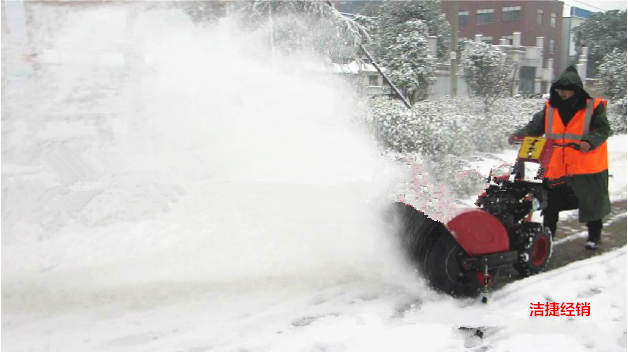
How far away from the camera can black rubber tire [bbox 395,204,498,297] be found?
3.46 m

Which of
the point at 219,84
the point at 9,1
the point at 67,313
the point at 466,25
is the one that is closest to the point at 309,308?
the point at 67,313

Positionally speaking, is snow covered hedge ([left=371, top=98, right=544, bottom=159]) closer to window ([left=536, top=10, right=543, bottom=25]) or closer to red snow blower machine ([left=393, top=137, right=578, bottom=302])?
window ([left=536, top=10, right=543, bottom=25])

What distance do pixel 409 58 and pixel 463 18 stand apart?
125 centimetres

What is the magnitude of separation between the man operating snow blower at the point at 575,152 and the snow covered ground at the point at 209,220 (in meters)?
0.52

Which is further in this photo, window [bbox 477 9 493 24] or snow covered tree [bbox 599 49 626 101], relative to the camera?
snow covered tree [bbox 599 49 626 101]

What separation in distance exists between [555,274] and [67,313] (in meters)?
3.88

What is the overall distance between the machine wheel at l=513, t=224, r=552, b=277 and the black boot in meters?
0.95

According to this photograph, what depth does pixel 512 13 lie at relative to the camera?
8977mm

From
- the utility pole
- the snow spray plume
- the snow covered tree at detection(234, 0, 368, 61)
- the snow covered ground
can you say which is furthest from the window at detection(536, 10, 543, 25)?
the snow spray plume

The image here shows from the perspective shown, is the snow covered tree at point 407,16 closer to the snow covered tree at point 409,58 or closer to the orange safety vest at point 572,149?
the snow covered tree at point 409,58

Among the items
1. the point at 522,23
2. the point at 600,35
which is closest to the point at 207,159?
the point at 522,23

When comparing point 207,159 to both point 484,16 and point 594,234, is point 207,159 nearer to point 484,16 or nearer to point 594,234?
point 594,234

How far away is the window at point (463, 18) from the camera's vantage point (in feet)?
27.3

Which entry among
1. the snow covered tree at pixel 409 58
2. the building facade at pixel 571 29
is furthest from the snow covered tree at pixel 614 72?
the snow covered tree at pixel 409 58
